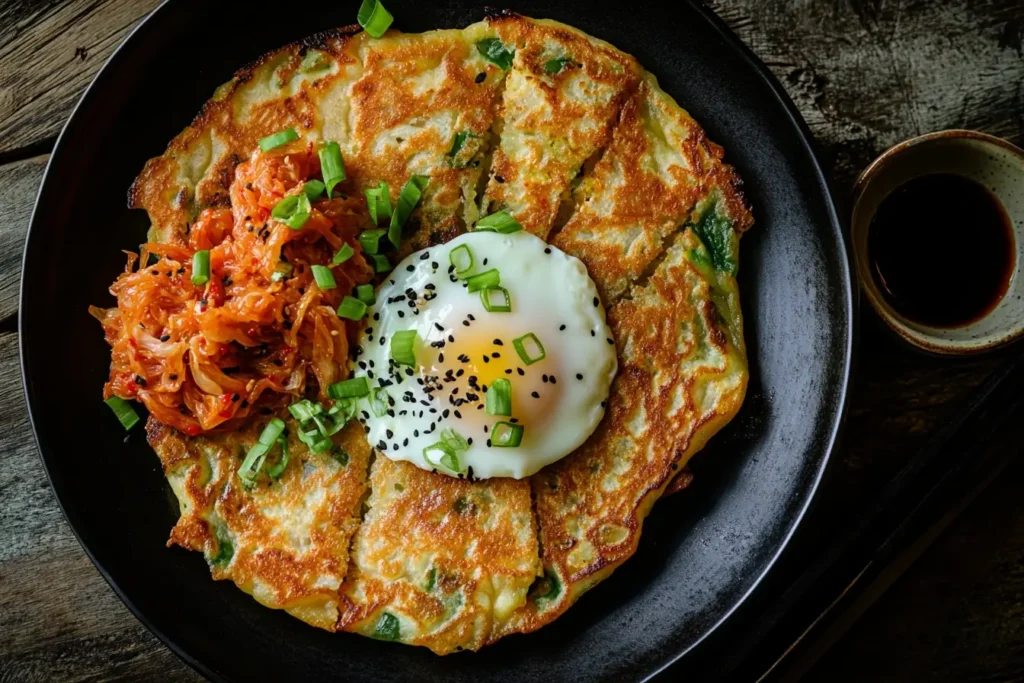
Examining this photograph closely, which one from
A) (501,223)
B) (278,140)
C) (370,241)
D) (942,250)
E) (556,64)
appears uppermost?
(278,140)

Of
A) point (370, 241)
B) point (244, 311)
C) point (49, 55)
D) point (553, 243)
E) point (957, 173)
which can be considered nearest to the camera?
point (244, 311)

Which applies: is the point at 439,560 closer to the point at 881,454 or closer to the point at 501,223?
the point at 501,223

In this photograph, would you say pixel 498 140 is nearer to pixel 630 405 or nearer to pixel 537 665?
pixel 630 405

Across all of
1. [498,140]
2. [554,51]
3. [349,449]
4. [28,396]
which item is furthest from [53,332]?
[554,51]

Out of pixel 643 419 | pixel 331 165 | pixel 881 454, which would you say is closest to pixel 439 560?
pixel 643 419

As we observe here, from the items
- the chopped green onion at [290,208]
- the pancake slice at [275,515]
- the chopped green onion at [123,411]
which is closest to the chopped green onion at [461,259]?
the chopped green onion at [290,208]

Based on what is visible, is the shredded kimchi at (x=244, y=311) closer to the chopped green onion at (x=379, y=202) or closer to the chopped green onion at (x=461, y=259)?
the chopped green onion at (x=379, y=202)
